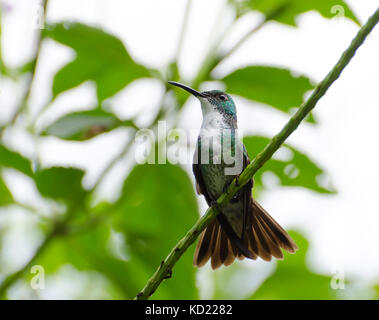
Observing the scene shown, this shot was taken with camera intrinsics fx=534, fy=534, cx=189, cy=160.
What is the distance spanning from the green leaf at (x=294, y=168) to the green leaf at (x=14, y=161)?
87cm

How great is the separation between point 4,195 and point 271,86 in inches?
46.5

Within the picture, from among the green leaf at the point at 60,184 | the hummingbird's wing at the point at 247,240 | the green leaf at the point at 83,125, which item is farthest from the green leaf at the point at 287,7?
the green leaf at the point at 60,184

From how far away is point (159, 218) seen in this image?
2.24 m

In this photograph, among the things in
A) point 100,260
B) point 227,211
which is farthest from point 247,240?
point 100,260

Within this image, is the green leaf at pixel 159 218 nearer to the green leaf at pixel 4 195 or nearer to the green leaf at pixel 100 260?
the green leaf at pixel 100 260

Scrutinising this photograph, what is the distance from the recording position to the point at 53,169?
2105mm

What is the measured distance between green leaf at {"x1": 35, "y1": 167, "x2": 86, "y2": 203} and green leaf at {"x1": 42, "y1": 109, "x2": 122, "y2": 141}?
14cm

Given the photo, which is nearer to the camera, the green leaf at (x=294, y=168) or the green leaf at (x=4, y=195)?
the green leaf at (x=294, y=168)

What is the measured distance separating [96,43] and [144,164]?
0.54 metres

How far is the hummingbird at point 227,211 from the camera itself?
263cm

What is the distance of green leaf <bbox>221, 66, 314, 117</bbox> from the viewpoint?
83.7 inches

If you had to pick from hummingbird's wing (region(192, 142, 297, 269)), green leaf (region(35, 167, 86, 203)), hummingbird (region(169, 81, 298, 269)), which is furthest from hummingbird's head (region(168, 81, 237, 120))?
green leaf (region(35, 167, 86, 203))

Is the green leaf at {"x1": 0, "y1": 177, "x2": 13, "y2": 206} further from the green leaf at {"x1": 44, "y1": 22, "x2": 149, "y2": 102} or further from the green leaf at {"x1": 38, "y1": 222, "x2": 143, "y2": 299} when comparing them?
the green leaf at {"x1": 44, "y1": 22, "x2": 149, "y2": 102}

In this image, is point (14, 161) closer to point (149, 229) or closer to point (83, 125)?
point (83, 125)
